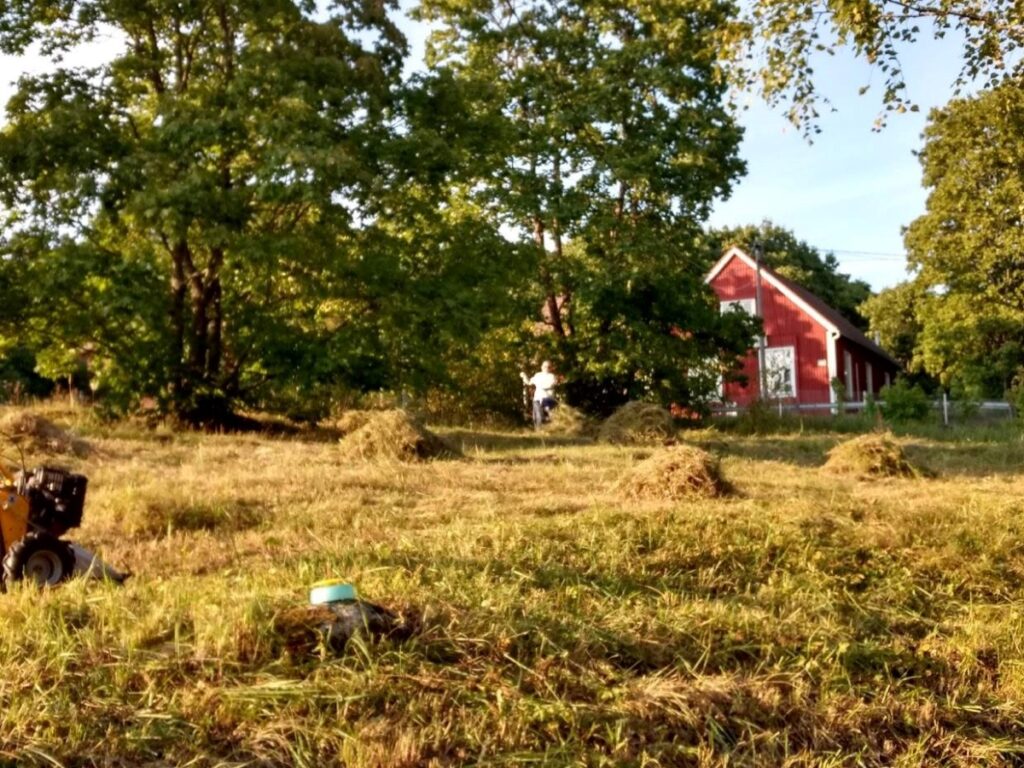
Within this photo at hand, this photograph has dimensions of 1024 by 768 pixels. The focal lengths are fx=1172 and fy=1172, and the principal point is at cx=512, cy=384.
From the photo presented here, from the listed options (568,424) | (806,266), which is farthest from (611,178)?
(806,266)

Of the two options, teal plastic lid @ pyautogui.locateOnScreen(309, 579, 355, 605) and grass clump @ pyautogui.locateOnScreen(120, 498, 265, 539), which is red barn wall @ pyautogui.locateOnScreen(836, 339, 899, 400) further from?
teal plastic lid @ pyautogui.locateOnScreen(309, 579, 355, 605)

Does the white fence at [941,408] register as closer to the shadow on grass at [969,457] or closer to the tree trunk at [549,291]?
the tree trunk at [549,291]

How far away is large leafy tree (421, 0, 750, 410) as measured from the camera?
2600cm

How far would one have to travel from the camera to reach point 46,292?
632 inches

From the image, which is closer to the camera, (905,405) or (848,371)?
(905,405)

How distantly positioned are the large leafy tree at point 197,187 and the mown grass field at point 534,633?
6365 millimetres

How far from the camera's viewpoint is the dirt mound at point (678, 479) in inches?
396

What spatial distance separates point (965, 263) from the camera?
122 ft

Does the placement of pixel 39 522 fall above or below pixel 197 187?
below

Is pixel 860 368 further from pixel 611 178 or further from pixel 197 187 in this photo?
pixel 197 187

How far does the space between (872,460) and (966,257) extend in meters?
26.6

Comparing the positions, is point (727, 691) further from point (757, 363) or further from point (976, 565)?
point (757, 363)

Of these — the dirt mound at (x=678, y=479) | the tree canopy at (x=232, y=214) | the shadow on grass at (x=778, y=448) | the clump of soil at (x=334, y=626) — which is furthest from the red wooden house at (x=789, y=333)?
the clump of soil at (x=334, y=626)

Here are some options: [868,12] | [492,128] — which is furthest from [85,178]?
[868,12]
